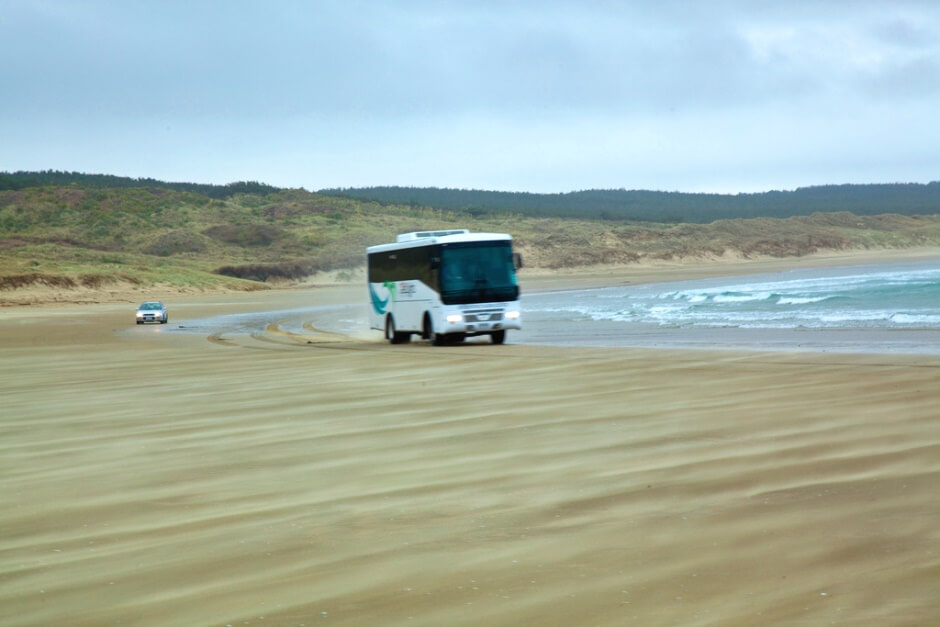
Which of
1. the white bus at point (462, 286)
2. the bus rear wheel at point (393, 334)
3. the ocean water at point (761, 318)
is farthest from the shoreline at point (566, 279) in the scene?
the white bus at point (462, 286)

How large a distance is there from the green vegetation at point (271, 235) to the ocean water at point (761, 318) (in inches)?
1877

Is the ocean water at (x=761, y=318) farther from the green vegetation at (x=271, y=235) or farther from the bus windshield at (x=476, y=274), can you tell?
the green vegetation at (x=271, y=235)

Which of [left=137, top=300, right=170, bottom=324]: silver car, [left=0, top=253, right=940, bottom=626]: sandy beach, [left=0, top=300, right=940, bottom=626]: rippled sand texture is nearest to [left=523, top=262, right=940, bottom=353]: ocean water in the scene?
[left=0, top=253, right=940, bottom=626]: sandy beach

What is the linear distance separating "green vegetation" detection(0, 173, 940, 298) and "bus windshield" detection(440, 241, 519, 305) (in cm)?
5762

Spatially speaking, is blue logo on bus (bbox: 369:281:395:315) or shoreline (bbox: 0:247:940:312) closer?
blue logo on bus (bbox: 369:281:395:315)

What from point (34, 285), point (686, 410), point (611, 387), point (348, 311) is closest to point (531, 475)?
point (686, 410)

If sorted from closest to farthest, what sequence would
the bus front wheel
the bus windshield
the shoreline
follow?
the bus windshield
the bus front wheel
the shoreline

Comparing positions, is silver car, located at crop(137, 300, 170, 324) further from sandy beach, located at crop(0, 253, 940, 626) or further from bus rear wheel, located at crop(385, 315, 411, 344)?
sandy beach, located at crop(0, 253, 940, 626)

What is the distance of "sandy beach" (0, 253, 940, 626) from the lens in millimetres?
4648

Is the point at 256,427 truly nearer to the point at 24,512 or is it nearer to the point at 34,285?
the point at 24,512

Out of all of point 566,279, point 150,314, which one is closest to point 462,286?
point 150,314

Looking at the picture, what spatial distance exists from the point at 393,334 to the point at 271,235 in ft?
351

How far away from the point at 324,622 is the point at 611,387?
9756mm

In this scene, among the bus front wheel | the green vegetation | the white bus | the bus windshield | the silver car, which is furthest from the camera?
the green vegetation
